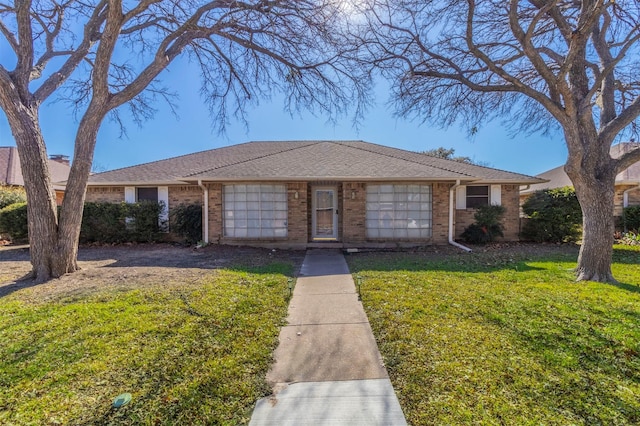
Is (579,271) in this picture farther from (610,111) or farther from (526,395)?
(526,395)

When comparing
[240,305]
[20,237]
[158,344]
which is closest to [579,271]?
[240,305]

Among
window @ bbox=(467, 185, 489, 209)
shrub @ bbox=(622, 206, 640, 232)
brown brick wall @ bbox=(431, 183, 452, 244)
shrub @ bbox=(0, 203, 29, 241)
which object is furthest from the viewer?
shrub @ bbox=(622, 206, 640, 232)

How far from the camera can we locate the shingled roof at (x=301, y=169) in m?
9.85

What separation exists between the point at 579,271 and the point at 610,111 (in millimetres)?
3821

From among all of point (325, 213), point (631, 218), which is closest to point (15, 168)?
point (325, 213)

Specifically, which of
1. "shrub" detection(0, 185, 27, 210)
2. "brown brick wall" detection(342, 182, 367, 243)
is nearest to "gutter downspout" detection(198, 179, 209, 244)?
"brown brick wall" detection(342, 182, 367, 243)

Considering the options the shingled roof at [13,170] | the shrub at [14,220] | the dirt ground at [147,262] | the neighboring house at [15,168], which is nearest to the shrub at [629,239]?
the dirt ground at [147,262]

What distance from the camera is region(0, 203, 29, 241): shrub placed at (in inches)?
426

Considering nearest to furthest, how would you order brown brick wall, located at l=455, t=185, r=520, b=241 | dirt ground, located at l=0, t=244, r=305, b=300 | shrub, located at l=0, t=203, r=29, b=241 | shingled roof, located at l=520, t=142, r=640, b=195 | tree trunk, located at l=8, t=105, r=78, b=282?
dirt ground, located at l=0, t=244, r=305, b=300, tree trunk, located at l=8, t=105, r=78, b=282, shrub, located at l=0, t=203, r=29, b=241, brown brick wall, located at l=455, t=185, r=520, b=241, shingled roof, located at l=520, t=142, r=640, b=195

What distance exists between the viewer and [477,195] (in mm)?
11766

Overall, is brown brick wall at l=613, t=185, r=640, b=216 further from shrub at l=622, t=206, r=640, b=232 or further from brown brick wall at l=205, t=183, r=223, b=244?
brown brick wall at l=205, t=183, r=223, b=244

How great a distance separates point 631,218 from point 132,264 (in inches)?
787

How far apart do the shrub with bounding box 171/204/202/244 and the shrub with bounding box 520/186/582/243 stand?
13111 millimetres

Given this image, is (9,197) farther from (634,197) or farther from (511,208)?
(634,197)
